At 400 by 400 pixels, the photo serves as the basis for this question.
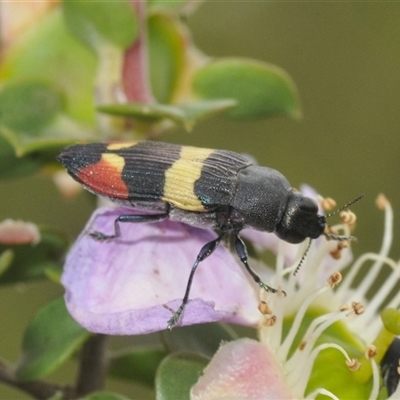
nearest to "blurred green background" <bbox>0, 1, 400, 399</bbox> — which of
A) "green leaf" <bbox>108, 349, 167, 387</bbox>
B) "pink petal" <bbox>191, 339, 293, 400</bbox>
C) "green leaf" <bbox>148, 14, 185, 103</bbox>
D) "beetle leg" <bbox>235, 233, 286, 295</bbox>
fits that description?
"green leaf" <bbox>148, 14, 185, 103</bbox>

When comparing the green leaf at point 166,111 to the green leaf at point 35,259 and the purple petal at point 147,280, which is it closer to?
the purple petal at point 147,280

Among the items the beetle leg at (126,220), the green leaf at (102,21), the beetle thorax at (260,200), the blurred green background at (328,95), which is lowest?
the blurred green background at (328,95)

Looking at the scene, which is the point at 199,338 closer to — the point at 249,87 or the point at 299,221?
the point at 299,221

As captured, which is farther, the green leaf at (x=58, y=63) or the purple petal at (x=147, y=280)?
the green leaf at (x=58, y=63)

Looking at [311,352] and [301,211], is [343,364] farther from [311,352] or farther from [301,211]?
[301,211]

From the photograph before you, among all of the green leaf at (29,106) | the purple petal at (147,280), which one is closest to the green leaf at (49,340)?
the purple petal at (147,280)

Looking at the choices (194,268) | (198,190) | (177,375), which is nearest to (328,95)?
(198,190)
